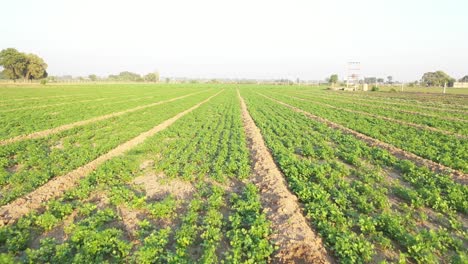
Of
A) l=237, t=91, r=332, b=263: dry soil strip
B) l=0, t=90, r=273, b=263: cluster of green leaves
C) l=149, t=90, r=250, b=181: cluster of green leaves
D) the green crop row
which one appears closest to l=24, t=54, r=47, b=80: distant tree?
l=149, t=90, r=250, b=181: cluster of green leaves

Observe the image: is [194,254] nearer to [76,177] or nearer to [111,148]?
[76,177]

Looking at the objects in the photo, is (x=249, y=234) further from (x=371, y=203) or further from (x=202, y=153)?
(x=202, y=153)

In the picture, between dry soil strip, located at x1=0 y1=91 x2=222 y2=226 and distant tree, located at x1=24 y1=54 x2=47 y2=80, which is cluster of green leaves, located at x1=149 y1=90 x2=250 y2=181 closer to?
dry soil strip, located at x1=0 y1=91 x2=222 y2=226

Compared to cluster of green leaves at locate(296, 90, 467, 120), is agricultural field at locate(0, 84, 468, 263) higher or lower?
lower

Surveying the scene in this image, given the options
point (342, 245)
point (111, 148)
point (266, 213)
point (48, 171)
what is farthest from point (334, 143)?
point (48, 171)

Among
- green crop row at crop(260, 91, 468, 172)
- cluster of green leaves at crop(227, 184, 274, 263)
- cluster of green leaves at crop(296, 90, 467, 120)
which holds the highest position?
cluster of green leaves at crop(296, 90, 467, 120)

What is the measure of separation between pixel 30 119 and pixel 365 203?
76.0ft

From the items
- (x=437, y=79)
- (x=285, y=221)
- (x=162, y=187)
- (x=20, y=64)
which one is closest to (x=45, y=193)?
(x=162, y=187)

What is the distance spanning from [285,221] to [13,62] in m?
107

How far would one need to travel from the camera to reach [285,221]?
6.60 meters

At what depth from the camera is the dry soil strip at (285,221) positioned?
546cm

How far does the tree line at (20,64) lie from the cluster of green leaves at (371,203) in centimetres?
10255

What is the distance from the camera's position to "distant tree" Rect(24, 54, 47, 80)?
88.7m

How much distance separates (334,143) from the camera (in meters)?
15.2
